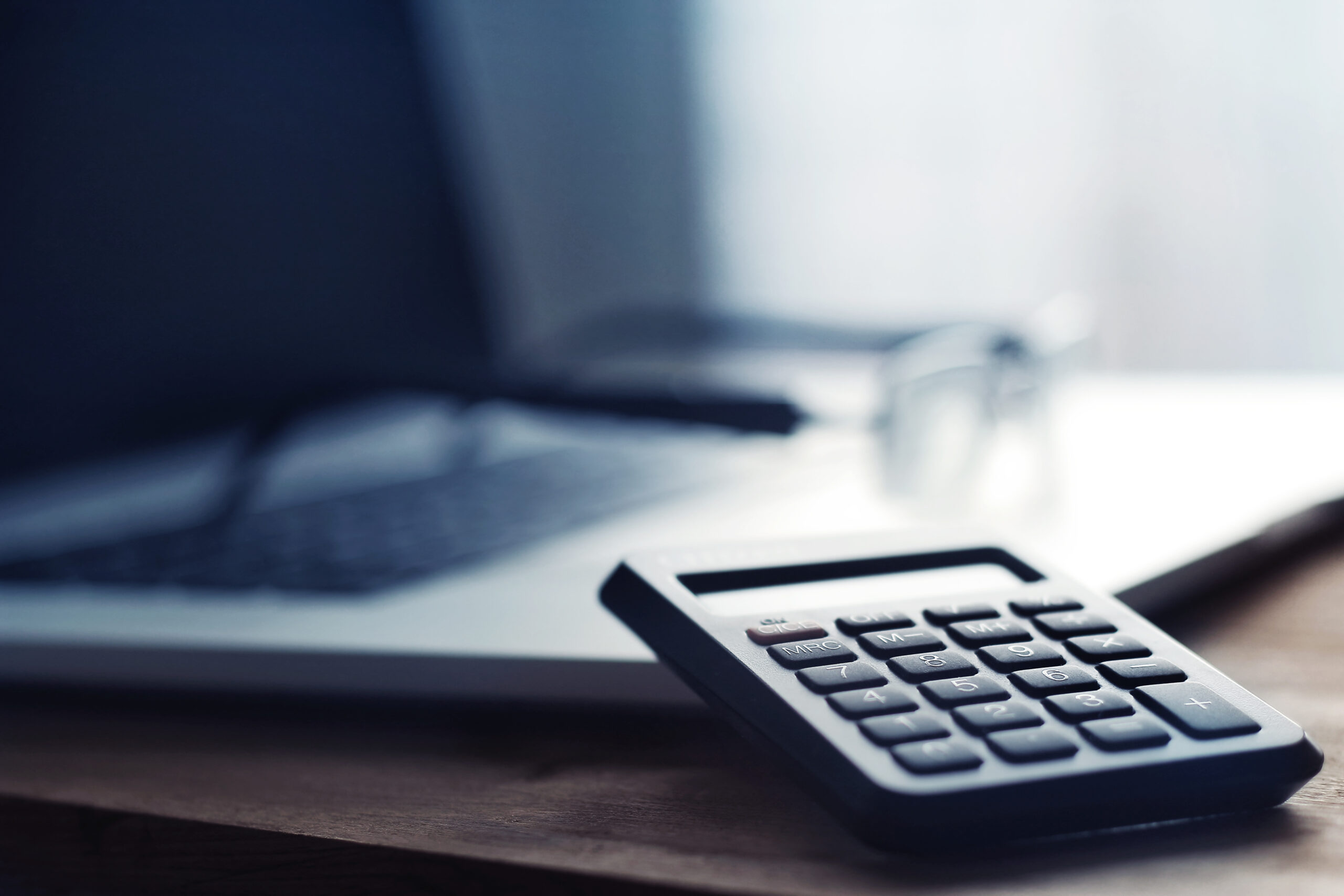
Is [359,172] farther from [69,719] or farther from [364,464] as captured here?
[69,719]

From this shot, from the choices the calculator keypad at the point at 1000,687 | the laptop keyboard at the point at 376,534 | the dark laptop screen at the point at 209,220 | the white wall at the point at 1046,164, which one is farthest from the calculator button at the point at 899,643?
the white wall at the point at 1046,164

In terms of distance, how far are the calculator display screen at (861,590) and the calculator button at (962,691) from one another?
4cm

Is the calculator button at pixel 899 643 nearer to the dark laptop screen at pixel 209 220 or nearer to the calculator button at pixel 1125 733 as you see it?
the calculator button at pixel 1125 733

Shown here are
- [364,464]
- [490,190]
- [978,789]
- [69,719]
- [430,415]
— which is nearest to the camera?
[978,789]

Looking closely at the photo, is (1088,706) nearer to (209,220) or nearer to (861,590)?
(861,590)

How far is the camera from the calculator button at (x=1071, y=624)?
9.6 inches

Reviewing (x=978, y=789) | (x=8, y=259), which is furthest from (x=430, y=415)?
(x=978, y=789)

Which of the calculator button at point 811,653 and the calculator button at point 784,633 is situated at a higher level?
the calculator button at point 784,633

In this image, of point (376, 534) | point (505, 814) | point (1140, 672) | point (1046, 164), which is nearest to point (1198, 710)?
point (1140, 672)

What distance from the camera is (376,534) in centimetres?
41

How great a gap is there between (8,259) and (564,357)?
1.62 ft

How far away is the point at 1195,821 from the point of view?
203 millimetres

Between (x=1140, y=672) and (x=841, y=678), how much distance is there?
0.20ft

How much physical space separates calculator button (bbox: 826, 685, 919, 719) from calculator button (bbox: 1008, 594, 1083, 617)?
0.06 m
